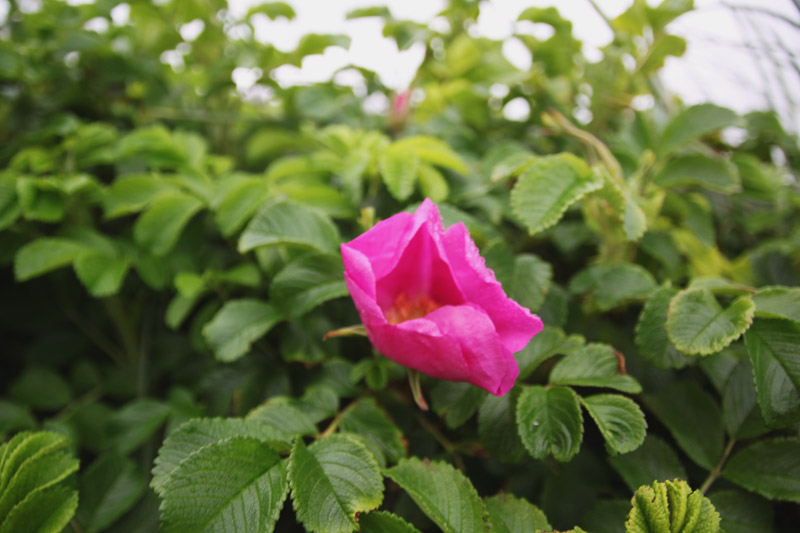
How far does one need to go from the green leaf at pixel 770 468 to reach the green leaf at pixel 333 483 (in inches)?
14.7

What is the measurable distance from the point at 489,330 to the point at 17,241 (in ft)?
2.45

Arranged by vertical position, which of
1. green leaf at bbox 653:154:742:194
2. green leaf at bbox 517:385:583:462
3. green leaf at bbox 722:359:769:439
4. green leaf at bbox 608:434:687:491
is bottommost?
green leaf at bbox 608:434:687:491

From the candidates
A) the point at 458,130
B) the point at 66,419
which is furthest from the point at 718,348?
the point at 66,419

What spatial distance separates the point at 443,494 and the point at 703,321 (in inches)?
12.3

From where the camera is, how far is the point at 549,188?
556mm

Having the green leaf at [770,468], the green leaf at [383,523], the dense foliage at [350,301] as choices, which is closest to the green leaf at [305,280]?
the dense foliage at [350,301]

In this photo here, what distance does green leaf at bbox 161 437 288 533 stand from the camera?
409mm

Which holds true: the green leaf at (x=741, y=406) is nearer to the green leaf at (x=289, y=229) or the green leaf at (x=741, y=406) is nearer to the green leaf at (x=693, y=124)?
the green leaf at (x=693, y=124)

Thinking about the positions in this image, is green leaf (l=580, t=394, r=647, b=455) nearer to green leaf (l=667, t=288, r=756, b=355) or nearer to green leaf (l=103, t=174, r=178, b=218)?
green leaf (l=667, t=288, r=756, b=355)

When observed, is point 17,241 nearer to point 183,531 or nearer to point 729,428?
point 183,531

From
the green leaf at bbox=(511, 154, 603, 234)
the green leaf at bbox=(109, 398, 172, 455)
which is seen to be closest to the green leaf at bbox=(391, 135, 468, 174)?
the green leaf at bbox=(511, 154, 603, 234)

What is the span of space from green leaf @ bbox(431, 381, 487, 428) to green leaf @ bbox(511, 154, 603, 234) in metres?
0.18

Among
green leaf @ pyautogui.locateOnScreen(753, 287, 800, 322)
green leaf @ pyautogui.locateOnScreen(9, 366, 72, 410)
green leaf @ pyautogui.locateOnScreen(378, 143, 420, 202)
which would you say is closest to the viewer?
green leaf @ pyautogui.locateOnScreen(753, 287, 800, 322)

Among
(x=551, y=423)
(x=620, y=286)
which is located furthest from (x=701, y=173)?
(x=551, y=423)
